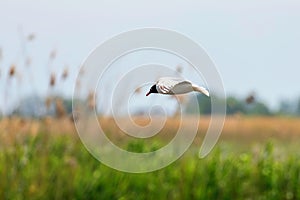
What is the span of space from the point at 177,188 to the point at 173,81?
414 cm

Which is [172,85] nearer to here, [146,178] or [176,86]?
[176,86]

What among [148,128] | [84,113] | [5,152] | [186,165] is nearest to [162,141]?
[186,165]

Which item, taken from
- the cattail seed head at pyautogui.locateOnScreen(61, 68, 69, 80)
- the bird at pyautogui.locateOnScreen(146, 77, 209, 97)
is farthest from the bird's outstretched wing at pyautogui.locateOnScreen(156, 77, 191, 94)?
the cattail seed head at pyautogui.locateOnScreen(61, 68, 69, 80)

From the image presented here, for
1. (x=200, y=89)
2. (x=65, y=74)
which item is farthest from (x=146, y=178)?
(x=200, y=89)

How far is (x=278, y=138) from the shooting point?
21.5 ft

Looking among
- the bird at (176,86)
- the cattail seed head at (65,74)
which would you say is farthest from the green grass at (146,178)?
the bird at (176,86)

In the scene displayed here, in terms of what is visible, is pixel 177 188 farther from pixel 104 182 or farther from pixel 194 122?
pixel 194 122

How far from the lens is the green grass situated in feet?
14.8

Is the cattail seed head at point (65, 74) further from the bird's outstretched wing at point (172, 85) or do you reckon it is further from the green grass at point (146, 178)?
the bird's outstretched wing at point (172, 85)

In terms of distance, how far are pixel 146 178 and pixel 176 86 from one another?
4.23m

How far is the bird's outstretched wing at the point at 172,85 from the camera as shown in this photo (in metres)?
0.58

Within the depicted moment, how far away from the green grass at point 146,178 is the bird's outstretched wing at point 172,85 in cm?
389

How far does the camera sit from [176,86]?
0.58 metres

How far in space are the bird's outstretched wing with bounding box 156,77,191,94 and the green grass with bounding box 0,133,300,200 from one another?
3.89 meters
